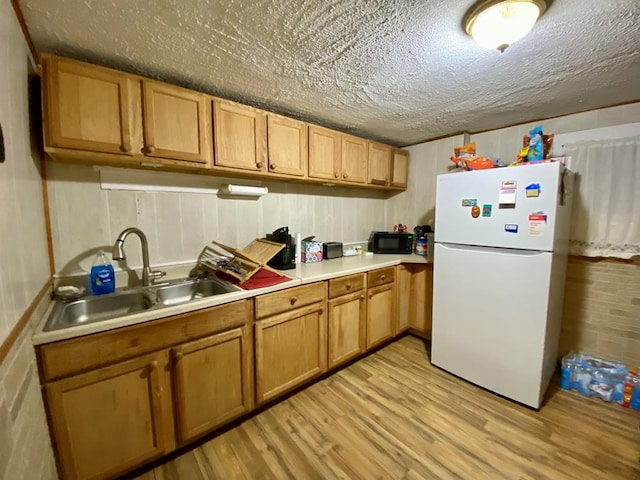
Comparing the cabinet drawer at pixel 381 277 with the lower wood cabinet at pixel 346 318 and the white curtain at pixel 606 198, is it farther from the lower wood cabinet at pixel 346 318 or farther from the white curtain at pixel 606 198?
the white curtain at pixel 606 198

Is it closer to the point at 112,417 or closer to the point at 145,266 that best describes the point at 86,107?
the point at 145,266

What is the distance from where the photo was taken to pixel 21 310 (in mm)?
902

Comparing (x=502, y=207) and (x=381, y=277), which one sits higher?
(x=502, y=207)

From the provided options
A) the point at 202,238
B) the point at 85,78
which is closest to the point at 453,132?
the point at 202,238

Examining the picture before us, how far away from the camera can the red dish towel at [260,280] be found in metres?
1.61

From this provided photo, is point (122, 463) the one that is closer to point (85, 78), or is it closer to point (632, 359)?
point (85, 78)

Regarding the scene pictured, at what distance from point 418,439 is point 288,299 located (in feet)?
3.66

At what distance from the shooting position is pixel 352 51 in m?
1.27

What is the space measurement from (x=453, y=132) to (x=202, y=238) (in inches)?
100

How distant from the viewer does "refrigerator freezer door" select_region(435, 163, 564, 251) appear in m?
1.56

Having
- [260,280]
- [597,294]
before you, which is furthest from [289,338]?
[597,294]

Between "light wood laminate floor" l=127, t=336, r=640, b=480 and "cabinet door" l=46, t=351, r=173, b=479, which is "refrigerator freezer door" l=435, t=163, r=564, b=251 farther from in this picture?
"cabinet door" l=46, t=351, r=173, b=479

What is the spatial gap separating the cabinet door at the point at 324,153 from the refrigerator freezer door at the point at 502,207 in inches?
34.1

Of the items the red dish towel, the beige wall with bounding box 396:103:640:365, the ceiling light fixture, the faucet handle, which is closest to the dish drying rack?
the red dish towel
